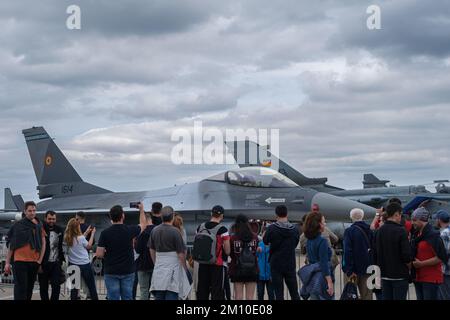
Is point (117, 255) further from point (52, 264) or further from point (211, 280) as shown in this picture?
point (52, 264)

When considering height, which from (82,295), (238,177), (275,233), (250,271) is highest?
(238,177)

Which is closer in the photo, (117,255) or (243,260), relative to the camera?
(117,255)

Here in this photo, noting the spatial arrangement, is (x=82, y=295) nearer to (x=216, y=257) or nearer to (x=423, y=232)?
(x=216, y=257)

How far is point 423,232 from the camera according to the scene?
7.97 metres

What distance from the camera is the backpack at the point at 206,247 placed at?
27.4 ft

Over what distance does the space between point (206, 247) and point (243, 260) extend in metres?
0.63

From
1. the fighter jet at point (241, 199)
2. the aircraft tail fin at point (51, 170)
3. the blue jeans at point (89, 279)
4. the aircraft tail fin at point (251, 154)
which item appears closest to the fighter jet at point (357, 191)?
the aircraft tail fin at point (251, 154)

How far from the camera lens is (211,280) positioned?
860 cm

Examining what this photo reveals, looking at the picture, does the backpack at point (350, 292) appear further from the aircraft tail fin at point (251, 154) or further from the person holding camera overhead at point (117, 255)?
the aircraft tail fin at point (251, 154)

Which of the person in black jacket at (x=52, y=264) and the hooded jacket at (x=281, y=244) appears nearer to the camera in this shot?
the hooded jacket at (x=281, y=244)

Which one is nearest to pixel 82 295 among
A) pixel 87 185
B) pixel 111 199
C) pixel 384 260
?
pixel 384 260

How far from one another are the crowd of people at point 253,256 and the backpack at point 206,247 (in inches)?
0.5

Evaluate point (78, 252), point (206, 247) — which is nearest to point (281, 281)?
point (206, 247)
